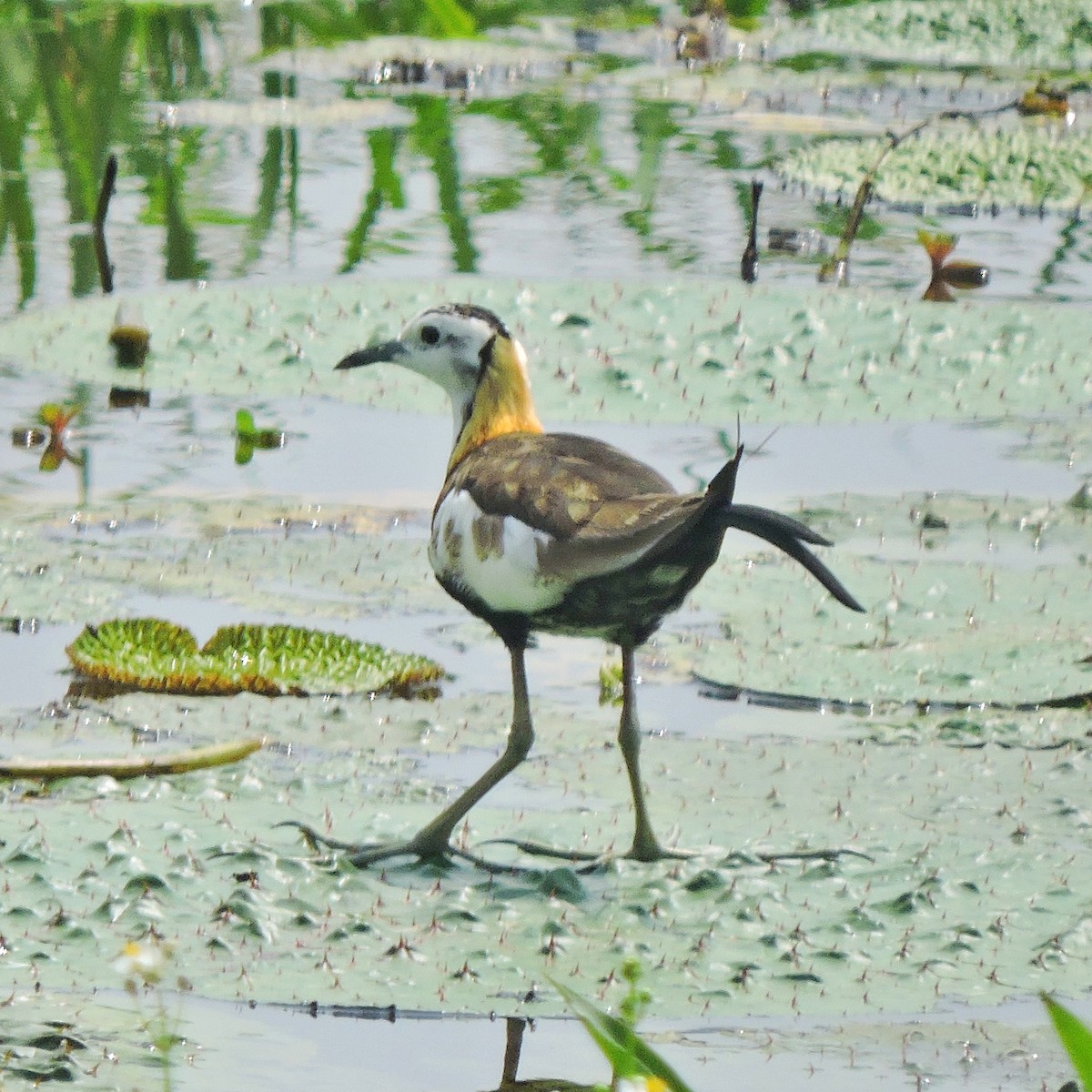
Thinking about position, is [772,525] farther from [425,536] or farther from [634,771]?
[425,536]

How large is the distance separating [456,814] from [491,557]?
0.41 meters

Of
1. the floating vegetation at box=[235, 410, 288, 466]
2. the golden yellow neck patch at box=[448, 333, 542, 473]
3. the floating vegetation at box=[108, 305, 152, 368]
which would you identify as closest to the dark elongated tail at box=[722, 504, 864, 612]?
the golden yellow neck patch at box=[448, 333, 542, 473]

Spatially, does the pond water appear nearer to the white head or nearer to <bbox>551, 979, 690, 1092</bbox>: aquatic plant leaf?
the white head

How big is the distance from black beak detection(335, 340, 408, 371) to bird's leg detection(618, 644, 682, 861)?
938mm

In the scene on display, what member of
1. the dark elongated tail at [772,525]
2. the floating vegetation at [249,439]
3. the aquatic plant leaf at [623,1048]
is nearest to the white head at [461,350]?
the dark elongated tail at [772,525]

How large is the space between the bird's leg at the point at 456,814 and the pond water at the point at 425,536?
0.07 metres

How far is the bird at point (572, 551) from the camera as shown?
3338mm

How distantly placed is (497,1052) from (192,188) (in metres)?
6.86

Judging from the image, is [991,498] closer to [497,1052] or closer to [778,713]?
[778,713]

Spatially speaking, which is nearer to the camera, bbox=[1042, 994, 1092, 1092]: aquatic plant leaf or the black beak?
bbox=[1042, 994, 1092, 1092]: aquatic plant leaf

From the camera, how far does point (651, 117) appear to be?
11461 millimetres

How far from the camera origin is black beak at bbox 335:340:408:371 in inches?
173

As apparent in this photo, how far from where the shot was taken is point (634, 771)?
12.1 feet

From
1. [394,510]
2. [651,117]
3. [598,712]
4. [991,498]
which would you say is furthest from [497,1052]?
[651,117]
